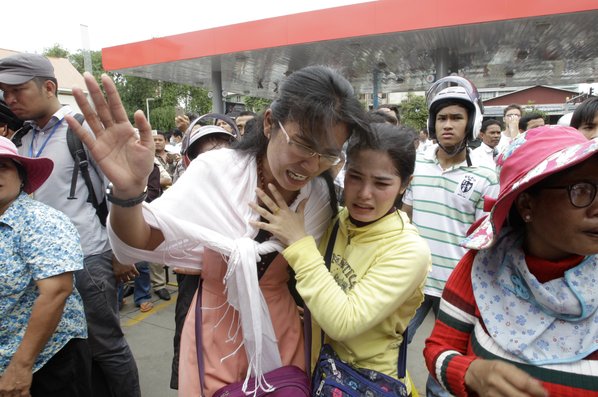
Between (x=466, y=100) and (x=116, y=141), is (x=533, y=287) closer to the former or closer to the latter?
(x=116, y=141)

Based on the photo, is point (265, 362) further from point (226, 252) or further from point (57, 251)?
point (57, 251)

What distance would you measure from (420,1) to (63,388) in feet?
24.8

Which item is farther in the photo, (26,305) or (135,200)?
(26,305)

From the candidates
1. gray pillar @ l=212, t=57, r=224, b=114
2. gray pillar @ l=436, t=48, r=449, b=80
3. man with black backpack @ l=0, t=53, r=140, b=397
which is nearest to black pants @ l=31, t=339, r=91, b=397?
man with black backpack @ l=0, t=53, r=140, b=397

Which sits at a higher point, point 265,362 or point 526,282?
point 526,282

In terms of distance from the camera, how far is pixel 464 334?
1.08 m

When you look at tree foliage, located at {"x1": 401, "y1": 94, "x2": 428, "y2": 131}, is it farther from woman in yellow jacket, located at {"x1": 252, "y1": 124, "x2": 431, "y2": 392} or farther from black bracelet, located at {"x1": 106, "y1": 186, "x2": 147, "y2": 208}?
black bracelet, located at {"x1": 106, "y1": 186, "x2": 147, "y2": 208}

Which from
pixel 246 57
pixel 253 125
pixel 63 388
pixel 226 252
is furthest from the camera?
pixel 246 57

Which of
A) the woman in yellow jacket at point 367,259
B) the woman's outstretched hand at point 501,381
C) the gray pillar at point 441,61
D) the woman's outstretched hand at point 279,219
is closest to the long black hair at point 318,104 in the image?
the woman in yellow jacket at point 367,259

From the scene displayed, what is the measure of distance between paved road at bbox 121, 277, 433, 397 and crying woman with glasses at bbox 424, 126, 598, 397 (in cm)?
194

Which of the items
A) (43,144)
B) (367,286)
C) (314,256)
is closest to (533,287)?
(367,286)

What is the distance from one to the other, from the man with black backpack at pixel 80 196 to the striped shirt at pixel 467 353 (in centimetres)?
176

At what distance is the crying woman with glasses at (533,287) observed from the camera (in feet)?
2.82

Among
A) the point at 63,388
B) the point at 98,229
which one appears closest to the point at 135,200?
the point at 63,388
